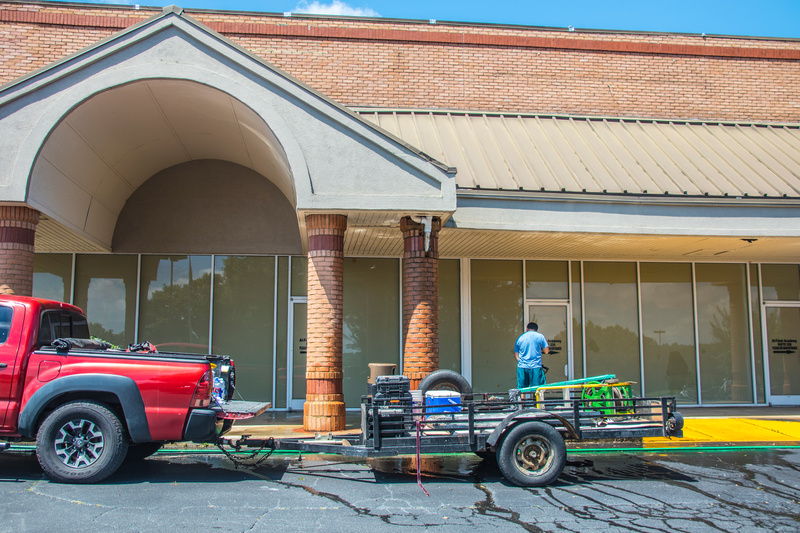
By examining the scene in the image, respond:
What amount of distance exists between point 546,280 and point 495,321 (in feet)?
5.10

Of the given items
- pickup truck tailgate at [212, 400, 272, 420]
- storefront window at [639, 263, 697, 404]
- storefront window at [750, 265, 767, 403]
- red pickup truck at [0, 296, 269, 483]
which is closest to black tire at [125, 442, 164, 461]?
red pickup truck at [0, 296, 269, 483]

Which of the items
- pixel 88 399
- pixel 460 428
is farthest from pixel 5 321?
pixel 460 428

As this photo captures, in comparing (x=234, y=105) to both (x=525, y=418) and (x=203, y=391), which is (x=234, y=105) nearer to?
(x=203, y=391)

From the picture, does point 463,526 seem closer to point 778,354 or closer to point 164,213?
point 164,213

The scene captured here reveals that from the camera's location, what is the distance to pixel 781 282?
1496cm

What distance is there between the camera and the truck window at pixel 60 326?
7393 mm

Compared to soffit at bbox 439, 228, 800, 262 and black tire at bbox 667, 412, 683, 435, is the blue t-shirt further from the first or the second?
black tire at bbox 667, 412, 683, 435

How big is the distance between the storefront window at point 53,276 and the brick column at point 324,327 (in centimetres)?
650

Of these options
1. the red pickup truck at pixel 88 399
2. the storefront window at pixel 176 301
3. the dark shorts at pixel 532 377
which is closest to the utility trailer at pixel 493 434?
the red pickup truck at pixel 88 399

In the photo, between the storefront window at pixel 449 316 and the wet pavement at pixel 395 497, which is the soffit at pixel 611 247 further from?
the wet pavement at pixel 395 497

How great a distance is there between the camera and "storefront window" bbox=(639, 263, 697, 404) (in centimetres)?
1443

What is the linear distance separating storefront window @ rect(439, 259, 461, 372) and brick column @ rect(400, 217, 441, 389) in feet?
10.6

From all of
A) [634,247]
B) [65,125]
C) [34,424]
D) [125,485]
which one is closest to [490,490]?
[125,485]

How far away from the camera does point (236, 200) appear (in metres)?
13.9
